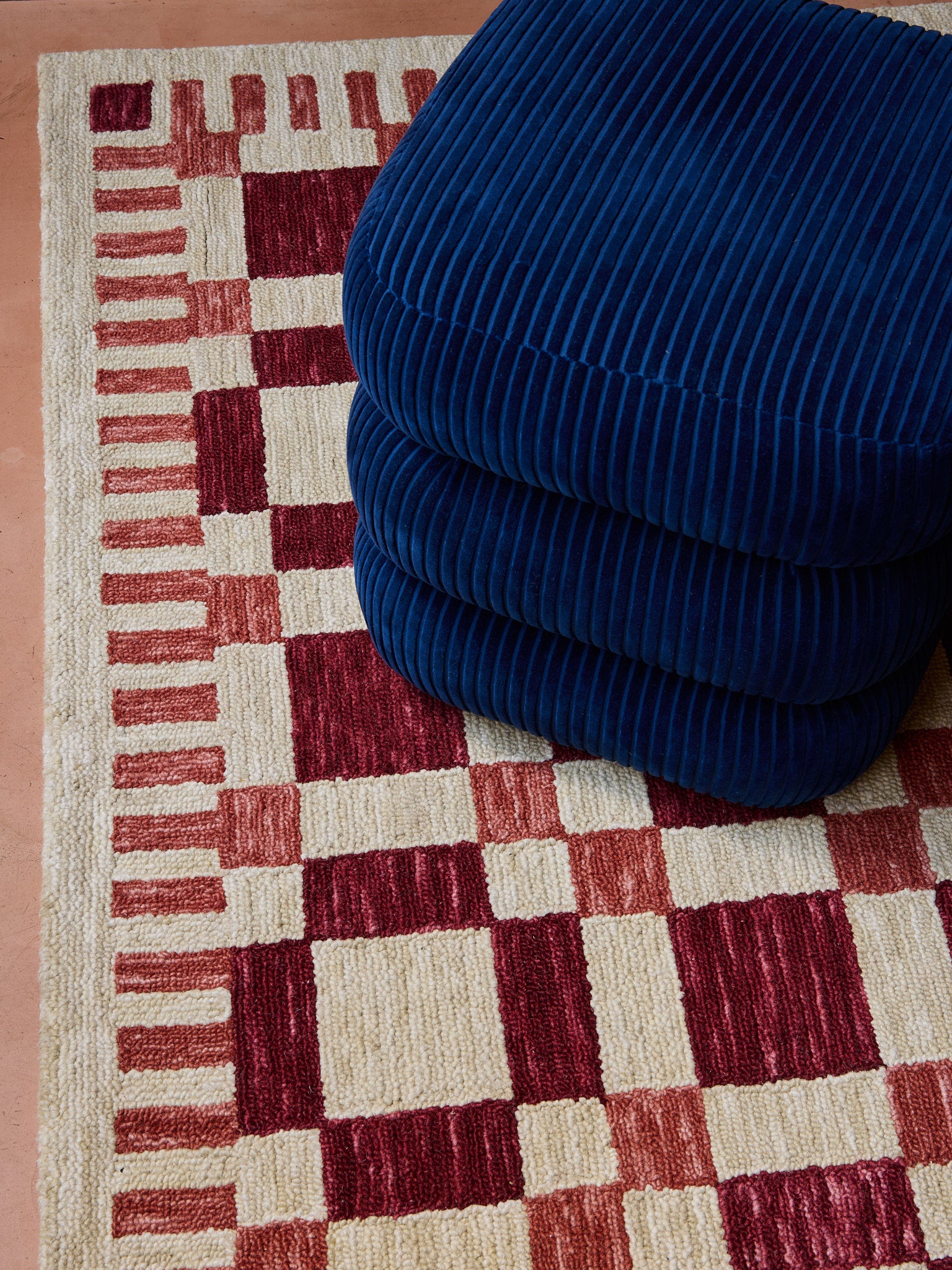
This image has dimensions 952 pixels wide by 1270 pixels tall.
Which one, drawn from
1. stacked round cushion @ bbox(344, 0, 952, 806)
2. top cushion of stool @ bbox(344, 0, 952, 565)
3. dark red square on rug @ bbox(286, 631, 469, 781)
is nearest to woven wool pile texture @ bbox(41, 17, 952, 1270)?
dark red square on rug @ bbox(286, 631, 469, 781)

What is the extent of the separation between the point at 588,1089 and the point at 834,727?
0.83ft

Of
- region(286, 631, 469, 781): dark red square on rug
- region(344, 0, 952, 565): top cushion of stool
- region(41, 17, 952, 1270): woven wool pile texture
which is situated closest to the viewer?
region(344, 0, 952, 565): top cushion of stool

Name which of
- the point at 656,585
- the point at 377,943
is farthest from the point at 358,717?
the point at 656,585

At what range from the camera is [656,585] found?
25.3 inches

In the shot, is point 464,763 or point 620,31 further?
point 464,763

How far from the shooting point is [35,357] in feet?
3.16

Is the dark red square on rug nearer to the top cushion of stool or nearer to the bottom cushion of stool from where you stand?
the bottom cushion of stool

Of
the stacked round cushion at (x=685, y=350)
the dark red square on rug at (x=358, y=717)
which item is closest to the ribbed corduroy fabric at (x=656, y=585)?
the stacked round cushion at (x=685, y=350)

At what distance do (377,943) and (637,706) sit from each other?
0.21 metres

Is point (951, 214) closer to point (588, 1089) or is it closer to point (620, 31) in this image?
point (620, 31)

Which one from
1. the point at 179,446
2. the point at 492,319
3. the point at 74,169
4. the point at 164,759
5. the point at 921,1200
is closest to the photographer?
the point at 492,319

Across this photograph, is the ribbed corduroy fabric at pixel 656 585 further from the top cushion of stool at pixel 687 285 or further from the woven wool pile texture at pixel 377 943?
the woven wool pile texture at pixel 377 943

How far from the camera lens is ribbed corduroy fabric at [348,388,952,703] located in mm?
627

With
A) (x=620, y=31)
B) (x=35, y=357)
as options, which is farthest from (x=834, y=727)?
(x=35, y=357)
